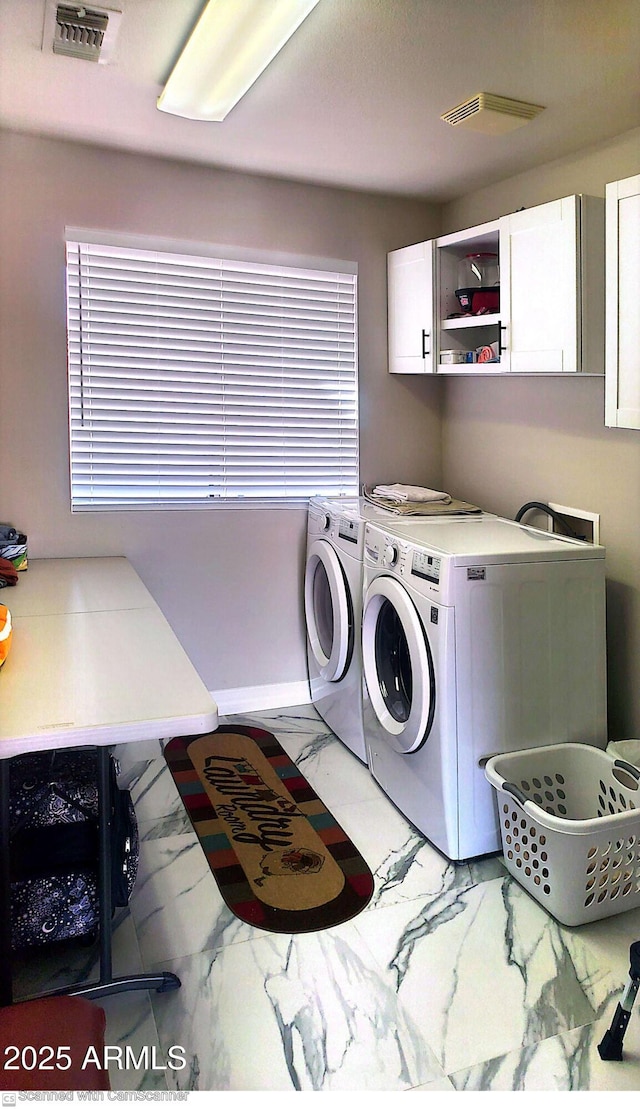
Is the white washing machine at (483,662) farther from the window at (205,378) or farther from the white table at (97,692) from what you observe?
the window at (205,378)

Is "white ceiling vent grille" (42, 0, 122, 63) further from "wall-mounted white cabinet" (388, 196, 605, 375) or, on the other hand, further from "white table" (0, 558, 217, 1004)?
"white table" (0, 558, 217, 1004)

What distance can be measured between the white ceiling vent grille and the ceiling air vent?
3.75ft

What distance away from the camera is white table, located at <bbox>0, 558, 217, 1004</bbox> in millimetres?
1590

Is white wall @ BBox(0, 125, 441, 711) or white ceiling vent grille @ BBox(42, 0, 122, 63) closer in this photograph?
white ceiling vent grille @ BBox(42, 0, 122, 63)

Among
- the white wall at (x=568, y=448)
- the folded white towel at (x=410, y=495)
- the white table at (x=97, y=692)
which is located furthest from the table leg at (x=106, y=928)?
the folded white towel at (x=410, y=495)

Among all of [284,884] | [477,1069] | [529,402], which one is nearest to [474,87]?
[529,402]

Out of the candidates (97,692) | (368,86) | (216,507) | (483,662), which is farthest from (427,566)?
(368,86)

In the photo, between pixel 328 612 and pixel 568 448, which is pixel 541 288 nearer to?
pixel 568 448

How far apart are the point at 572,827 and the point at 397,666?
985 mm

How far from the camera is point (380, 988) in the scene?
2.01 metres

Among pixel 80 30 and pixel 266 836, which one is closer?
pixel 80 30

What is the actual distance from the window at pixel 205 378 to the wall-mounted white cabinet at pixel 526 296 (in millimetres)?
479

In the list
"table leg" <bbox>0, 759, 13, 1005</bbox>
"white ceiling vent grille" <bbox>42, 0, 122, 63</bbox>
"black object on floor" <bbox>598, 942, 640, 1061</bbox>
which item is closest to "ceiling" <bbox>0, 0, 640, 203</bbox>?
"white ceiling vent grille" <bbox>42, 0, 122, 63</bbox>

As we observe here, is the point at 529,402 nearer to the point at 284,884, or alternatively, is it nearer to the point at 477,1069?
the point at 284,884
